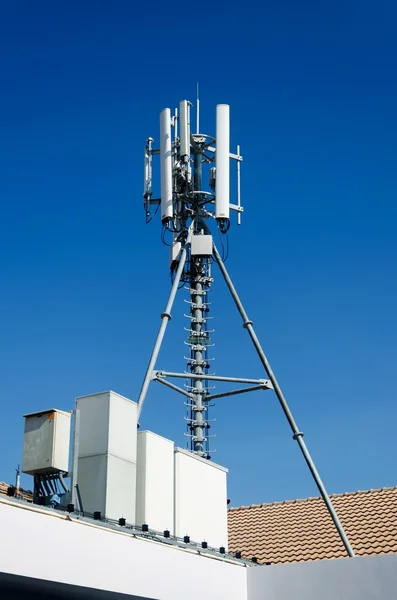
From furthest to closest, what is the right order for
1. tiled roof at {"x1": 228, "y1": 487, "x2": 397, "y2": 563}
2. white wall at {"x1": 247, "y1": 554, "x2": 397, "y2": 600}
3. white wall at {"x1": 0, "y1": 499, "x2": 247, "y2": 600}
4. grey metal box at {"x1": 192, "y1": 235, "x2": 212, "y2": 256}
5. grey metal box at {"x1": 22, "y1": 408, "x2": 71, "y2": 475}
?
grey metal box at {"x1": 192, "y1": 235, "x2": 212, "y2": 256} < tiled roof at {"x1": 228, "y1": 487, "x2": 397, "y2": 563} < white wall at {"x1": 247, "y1": 554, "x2": 397, "y2": 600} < grey metal box at {"x1": 22, "y1": 408, "x2": 71, "y2": 475} < white wall at {"x1": 0, "y1": 499, "x2": 247, "y2": 600}

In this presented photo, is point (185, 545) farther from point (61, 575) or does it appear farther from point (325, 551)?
point (325, 551)

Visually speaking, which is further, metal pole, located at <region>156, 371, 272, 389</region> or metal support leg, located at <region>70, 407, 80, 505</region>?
metal pole, located at <region>156, 371, 272, 389</region>

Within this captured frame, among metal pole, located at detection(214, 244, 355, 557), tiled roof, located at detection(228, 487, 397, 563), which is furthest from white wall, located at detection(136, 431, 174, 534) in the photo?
tiled roof, located at detection(228, 487, 397, 563)

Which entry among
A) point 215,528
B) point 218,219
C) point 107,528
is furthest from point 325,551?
point 107,528

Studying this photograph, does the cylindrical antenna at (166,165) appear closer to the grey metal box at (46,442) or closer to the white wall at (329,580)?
the grey metal box at (46,442)

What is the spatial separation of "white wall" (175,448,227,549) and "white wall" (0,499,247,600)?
4.31ft

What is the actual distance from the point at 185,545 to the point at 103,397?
268 centimetres

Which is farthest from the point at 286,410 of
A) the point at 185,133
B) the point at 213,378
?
the point at 185,133

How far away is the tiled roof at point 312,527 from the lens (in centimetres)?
1980

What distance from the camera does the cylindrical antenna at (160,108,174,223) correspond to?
20.2 m

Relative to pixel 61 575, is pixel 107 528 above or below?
above

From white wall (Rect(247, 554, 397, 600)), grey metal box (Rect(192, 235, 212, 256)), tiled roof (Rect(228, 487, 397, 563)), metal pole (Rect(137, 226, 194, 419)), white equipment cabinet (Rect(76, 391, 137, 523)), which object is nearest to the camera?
white equipment cabinet (Rect(76, 391, 137, 523))

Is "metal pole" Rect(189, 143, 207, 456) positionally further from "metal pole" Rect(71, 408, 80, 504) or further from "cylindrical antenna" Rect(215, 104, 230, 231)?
"metal pole" Rect(71, 408, 80, 504)

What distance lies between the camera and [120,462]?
13.8 metres
